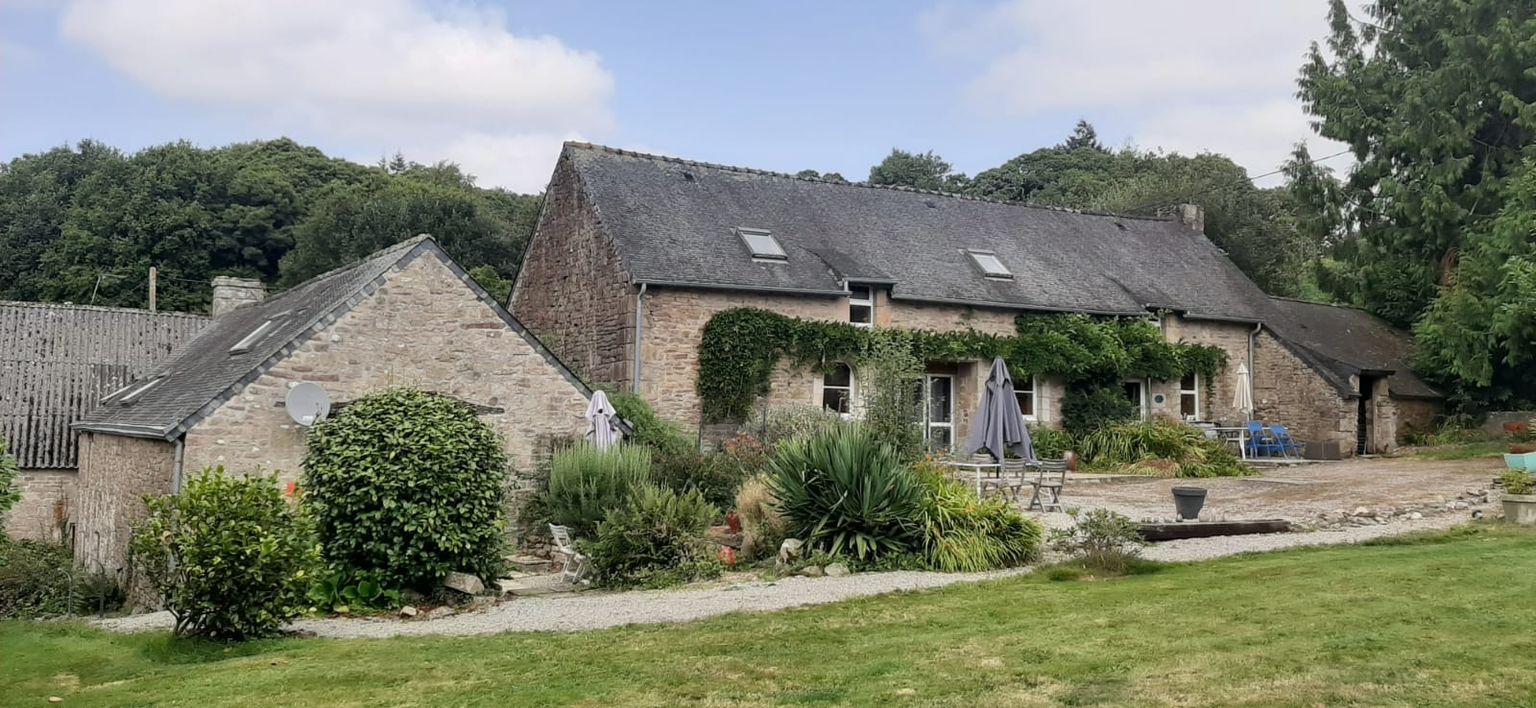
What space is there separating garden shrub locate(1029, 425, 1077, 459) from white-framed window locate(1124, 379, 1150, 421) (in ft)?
9.84

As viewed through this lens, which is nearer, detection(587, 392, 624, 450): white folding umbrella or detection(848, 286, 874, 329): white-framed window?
detection(587, 392, 624, 450): white folding umbrella

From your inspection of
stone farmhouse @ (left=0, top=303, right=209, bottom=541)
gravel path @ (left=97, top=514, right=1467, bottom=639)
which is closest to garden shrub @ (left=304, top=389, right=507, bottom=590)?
gravel path @ (left=97, top=514, right=1467, bottom=639)

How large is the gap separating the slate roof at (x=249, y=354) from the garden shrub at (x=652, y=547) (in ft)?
16.4

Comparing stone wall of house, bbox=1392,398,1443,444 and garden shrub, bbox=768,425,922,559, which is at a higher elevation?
stone wall of house, bbox=1392,398,1443,444

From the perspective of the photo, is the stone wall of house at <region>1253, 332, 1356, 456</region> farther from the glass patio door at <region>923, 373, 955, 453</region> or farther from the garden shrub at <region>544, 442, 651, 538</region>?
the garden shrub at <region>544, 442, 651, 538</region>

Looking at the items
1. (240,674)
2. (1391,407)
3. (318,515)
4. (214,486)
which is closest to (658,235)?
(318,515)

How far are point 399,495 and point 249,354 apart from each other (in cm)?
601

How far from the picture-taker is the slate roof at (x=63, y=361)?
70.8 feet

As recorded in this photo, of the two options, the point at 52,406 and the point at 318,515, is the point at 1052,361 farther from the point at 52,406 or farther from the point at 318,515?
the point at 52,406

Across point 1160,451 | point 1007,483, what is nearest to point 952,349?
point 1160,451

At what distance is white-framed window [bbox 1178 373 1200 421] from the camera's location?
29.1m

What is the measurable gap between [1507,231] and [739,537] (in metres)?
18.2

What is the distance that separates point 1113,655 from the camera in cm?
735

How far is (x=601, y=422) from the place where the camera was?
16484mm
